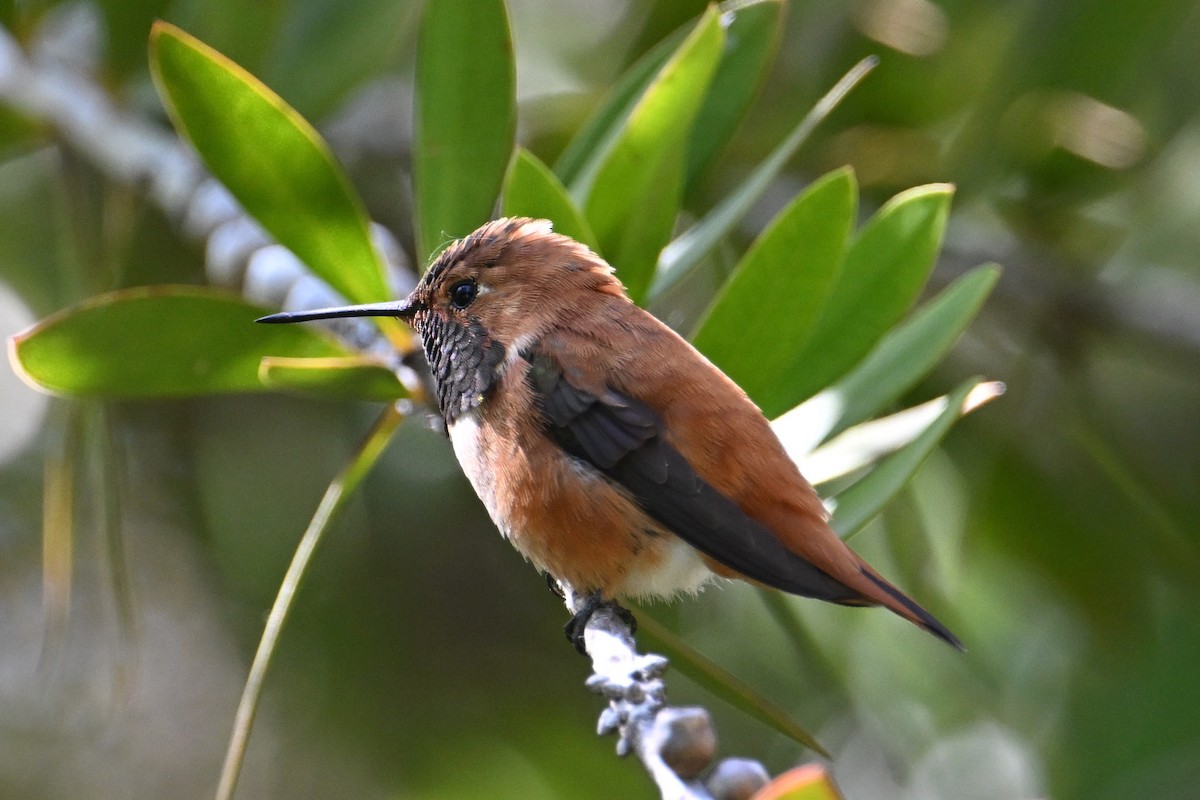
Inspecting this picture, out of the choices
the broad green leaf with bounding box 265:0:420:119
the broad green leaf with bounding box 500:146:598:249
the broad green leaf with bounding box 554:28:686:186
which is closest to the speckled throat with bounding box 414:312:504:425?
the broad green leaf with bounding box 500:146:598:249

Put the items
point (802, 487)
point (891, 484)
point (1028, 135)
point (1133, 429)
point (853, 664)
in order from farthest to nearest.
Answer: point (1133, 429) < point (853, 664) < point (1028, 135) < point (802, 487) < point (891, 484)

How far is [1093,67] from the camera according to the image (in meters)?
3.02

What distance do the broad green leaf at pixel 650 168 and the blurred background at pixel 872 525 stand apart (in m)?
0.96

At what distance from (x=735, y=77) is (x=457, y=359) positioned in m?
0.70

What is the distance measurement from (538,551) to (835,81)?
5.59 feet

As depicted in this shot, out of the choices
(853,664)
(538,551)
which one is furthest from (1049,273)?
(538,551)

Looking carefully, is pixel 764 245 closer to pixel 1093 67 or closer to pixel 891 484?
pixel 891 484

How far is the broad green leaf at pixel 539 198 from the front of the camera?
1781mm

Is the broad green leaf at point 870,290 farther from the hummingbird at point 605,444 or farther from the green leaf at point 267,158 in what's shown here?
the green leaf at point 267,158

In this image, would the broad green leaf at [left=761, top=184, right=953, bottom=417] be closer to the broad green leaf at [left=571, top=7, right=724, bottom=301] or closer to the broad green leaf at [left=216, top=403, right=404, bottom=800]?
the broad green leaf at [left=571, top=7, right=724, bottom=301]

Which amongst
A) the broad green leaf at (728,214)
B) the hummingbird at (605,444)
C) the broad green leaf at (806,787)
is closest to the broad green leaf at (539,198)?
the hummingbird at (605,444)

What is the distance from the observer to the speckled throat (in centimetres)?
200

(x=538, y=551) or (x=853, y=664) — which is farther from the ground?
(x=538, y=551)

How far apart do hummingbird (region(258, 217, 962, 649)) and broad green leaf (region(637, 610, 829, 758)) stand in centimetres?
10
